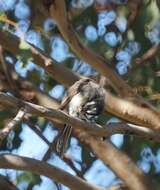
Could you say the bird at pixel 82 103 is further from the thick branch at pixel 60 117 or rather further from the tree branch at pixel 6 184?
the tree branch at pixel 6 184

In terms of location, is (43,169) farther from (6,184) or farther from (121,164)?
(121,164)

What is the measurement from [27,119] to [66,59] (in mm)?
568

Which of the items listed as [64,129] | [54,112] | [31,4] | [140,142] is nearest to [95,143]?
[140,142]

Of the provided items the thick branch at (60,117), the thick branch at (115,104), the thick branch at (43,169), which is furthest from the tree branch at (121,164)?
the thick branch at (60,117)

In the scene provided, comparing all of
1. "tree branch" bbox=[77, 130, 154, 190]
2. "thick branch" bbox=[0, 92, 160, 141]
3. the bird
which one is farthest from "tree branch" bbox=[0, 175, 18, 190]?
"thick branch" bbox=[0, 92, 160, 141]

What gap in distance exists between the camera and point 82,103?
3688mm

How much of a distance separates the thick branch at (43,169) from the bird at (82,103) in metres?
0.18

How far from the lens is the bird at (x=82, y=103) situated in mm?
3637

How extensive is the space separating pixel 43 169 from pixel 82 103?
449mm

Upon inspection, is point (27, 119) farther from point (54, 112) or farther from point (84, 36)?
point (54, 112)

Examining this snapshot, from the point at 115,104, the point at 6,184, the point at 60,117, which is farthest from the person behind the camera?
the point at 6,184

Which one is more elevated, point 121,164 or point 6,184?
point 121,164

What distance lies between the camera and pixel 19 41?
158 inches

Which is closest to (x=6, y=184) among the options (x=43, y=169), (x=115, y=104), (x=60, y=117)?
(x=43, y=169)
